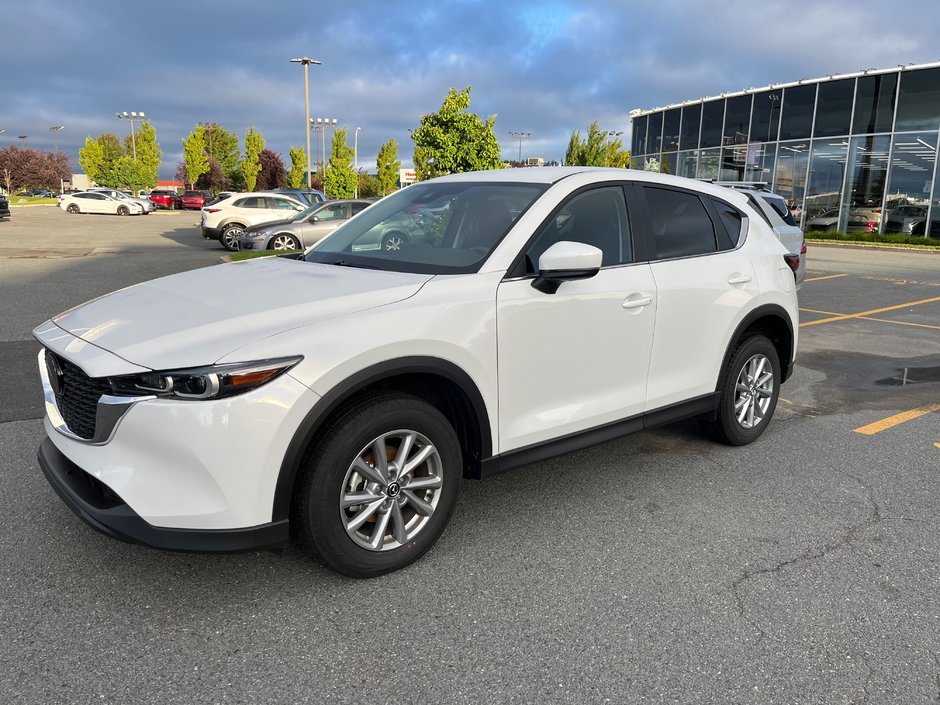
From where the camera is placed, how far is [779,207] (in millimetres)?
10211

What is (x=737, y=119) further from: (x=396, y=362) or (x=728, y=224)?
(x=396, y=362)

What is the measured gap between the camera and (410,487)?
3.12 meters

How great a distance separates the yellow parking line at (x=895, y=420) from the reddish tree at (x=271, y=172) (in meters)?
84.2

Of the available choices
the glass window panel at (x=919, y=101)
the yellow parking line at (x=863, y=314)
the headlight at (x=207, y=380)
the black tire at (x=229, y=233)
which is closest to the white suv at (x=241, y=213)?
the black tire at (x=229, y=233)

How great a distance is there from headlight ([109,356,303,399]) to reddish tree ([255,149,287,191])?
85757 millimetres

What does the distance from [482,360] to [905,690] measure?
192 centimetres

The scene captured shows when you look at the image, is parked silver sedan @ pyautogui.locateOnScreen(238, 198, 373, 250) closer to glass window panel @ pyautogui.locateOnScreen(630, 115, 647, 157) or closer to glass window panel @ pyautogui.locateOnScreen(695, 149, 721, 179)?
glass window panel @ pyautogui.locateOnScreen(695, 149, 721, 179)

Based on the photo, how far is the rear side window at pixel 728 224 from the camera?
459 cm

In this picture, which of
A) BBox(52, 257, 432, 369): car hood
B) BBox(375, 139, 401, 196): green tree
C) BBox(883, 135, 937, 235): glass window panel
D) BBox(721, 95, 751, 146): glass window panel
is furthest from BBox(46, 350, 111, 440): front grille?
BBox(375, 139, 401, 196): green tree

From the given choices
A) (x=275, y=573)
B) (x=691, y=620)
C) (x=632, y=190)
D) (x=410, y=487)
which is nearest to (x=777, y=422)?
(x=632, y=190)

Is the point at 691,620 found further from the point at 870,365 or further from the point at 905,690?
the point at 870,365

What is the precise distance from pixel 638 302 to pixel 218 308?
208 cm

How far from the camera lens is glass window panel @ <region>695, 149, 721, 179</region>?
32.3 m

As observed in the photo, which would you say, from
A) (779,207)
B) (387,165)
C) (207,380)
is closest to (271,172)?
(387,165)
